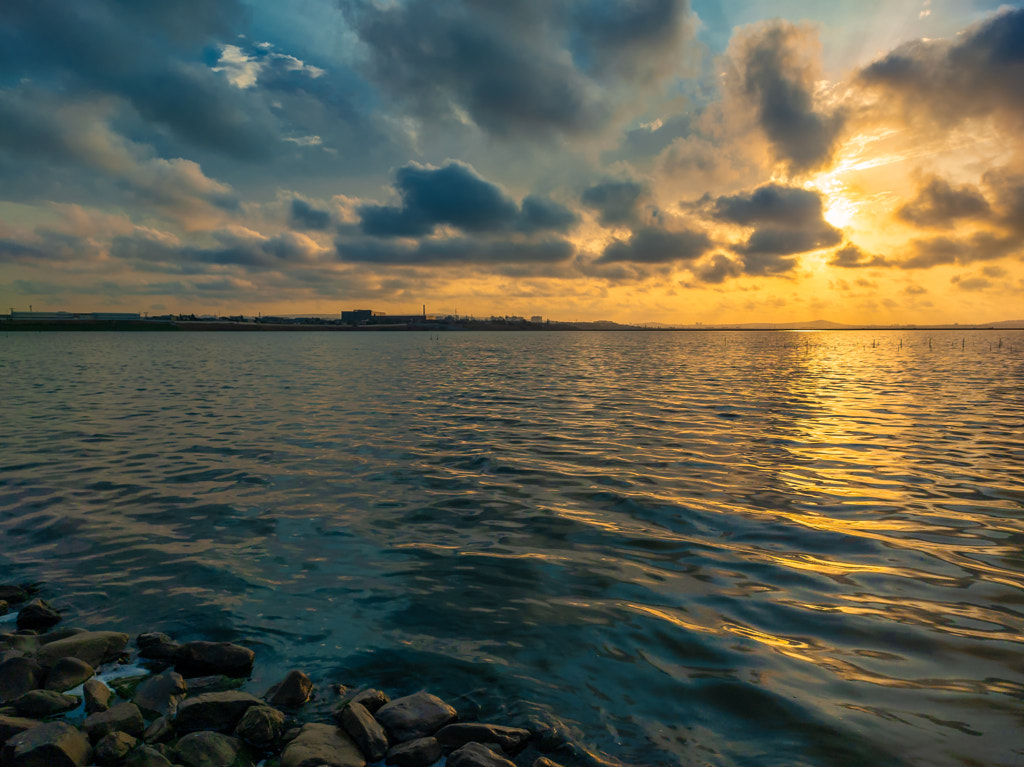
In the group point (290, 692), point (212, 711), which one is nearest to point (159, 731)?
point (212, 711)

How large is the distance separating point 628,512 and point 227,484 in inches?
482

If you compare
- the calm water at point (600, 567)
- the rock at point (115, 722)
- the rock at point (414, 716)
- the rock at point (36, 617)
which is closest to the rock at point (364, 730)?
the rock at point (414, 716)

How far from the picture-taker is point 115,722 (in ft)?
21.9

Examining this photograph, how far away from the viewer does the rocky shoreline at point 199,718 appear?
6.12m

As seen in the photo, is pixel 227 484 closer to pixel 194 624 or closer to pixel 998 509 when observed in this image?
pixel 194 624

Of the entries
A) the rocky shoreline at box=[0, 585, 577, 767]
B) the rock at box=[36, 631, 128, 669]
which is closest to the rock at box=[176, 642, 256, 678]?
the rocky shoreline at box=[0, 585, 577, 767]

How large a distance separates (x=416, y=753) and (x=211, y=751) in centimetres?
233

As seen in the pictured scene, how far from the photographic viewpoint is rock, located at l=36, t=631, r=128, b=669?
8.02 metres

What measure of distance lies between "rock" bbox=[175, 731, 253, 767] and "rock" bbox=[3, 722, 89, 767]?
965mm

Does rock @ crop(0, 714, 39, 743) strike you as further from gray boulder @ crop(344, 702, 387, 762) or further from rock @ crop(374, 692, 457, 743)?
rock @ crop(374, 692, 457, 743)

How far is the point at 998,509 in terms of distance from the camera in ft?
46.0

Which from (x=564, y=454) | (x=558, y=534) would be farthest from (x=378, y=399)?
(x=558, y=534)

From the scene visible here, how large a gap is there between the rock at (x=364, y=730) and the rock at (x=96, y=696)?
3099mm

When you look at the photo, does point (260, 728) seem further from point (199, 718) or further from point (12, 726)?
point (12, 726)
